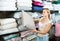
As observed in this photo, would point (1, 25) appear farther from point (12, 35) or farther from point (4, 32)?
point (12, 35)

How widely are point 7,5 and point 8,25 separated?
0.20 m

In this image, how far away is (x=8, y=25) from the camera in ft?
4.41

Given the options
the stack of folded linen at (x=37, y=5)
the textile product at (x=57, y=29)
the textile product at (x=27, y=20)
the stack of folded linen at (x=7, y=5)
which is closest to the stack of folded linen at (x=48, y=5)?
the stack of folded linen at (x=37, y=5)

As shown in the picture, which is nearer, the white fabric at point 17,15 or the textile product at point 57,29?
the white fabric at point 17,15

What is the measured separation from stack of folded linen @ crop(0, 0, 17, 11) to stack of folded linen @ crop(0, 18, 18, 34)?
0.11 meters

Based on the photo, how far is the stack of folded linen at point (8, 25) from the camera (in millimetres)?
1290

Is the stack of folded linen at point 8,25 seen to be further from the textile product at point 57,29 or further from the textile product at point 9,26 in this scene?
the textile product at point 57,29

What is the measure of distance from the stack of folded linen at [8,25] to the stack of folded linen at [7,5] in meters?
0.11

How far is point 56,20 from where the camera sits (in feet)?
6.93

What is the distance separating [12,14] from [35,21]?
0.32 metres

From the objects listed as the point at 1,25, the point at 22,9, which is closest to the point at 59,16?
the point at 22,9

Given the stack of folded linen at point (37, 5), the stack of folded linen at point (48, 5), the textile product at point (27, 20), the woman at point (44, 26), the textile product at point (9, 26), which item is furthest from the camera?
the stack of folded linen at point (48, 5)

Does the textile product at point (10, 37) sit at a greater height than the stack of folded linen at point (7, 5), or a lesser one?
lesser

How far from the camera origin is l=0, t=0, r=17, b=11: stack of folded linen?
4.25ft
